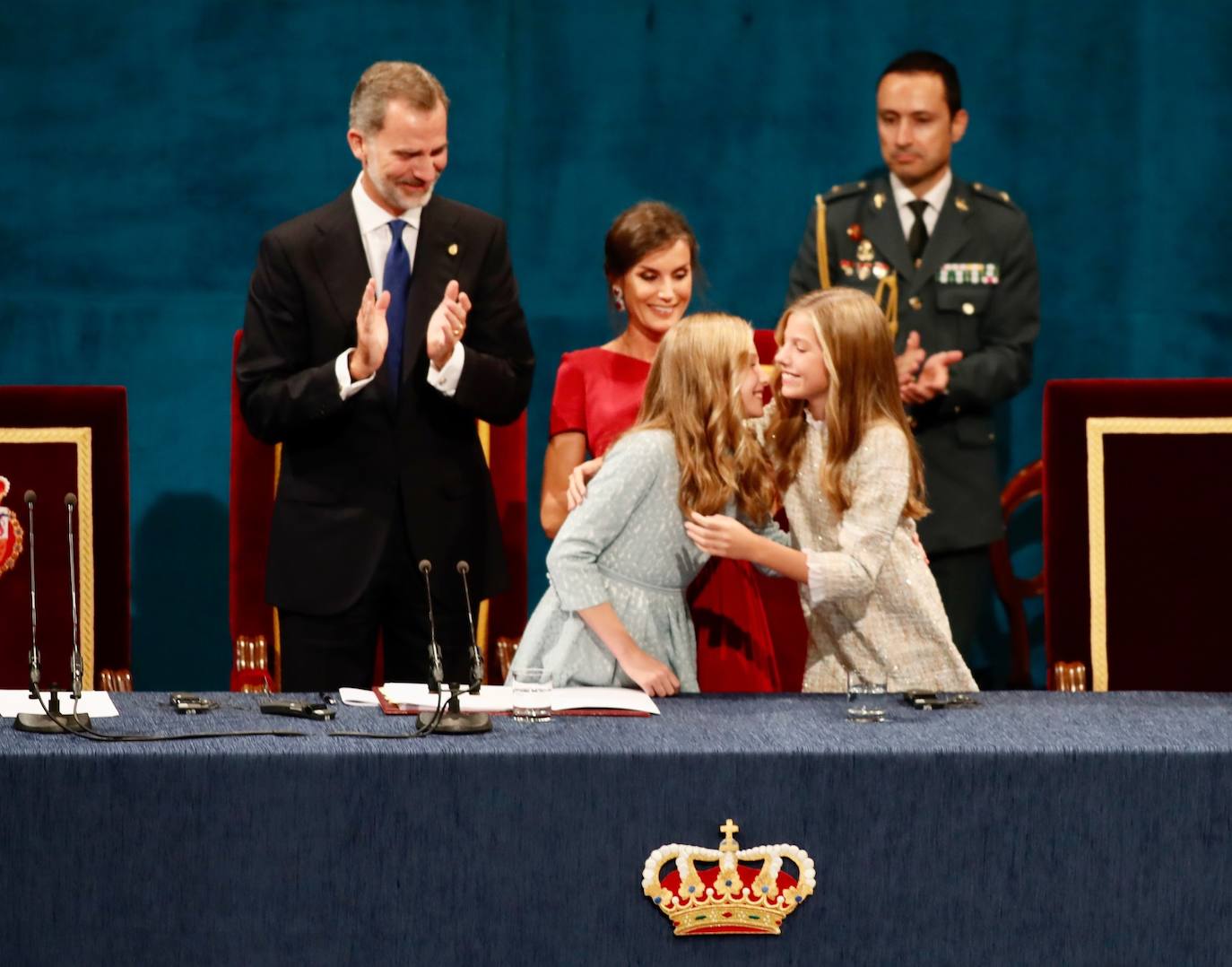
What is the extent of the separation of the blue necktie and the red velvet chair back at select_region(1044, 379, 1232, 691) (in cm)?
127

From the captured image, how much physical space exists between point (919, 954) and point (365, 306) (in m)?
1.54

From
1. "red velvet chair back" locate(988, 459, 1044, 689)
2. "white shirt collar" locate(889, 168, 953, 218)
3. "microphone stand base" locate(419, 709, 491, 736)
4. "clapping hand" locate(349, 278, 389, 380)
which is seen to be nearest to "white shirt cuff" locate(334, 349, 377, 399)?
"clapping hand" locate(349, 278, 389, 380)

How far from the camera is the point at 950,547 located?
4.16 metres

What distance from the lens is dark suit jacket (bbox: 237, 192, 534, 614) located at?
352cm

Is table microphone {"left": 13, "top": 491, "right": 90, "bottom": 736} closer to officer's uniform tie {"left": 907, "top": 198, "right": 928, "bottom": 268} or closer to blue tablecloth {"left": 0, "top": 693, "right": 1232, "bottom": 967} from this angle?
blue tablecloth {"left": 0, "top": 693, "right": 1232, "bottom": 967}

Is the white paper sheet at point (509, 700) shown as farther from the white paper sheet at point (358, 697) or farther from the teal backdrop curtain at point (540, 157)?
the teal backdrop curtain at point (540, 157)

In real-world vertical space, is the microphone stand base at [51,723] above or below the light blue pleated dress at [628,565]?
below

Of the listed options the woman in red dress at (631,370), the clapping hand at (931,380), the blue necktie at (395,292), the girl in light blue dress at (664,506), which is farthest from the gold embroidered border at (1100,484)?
the blue necktie at (395,292)

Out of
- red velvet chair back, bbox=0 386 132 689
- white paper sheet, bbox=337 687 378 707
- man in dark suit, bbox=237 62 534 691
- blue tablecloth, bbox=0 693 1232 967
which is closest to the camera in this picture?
blue tablecloth, bbox=0 693 1232 967

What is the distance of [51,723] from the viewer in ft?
8.46

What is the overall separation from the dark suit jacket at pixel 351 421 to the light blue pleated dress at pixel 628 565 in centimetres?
40

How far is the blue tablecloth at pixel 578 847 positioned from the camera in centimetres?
242

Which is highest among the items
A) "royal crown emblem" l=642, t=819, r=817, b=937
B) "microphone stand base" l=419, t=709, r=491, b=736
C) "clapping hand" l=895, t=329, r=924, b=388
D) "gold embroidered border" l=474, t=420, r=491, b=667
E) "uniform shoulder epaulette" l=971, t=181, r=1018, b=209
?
"uniform shoulder epaulette" l=971, t=181, r=1018, b=209

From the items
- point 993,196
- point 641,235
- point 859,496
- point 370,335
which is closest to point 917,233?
point 993,196
